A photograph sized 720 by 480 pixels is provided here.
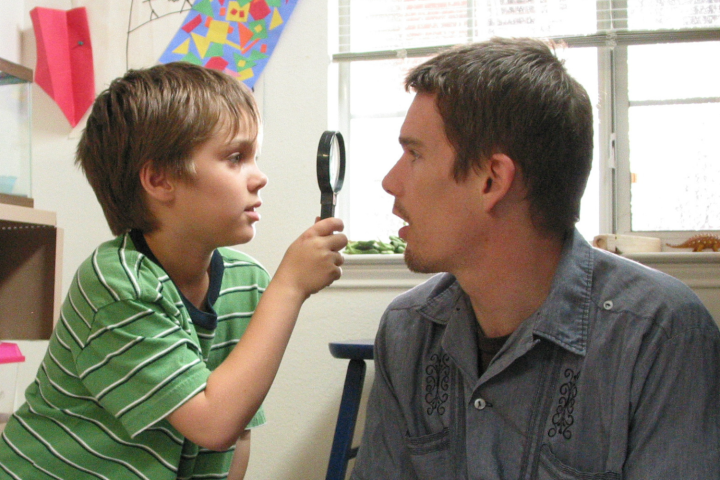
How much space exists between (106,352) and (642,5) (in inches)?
75.3

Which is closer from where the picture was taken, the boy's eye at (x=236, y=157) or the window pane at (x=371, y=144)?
the boy's eye at (x=236, y=157)

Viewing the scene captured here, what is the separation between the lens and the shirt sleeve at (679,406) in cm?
80

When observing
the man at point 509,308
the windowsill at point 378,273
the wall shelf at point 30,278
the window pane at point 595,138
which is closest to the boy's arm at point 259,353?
the man at point 509,308

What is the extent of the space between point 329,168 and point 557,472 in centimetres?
54

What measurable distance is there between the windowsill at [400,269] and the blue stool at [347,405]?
399mm

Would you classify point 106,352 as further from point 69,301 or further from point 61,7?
point 61,7

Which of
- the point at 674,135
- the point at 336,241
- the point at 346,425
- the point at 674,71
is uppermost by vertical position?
the point at 674,71

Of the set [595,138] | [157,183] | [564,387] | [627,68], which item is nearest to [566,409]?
[564,387]

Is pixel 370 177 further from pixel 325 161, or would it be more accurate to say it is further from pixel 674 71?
pixel 325 161

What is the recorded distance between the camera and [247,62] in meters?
2.20

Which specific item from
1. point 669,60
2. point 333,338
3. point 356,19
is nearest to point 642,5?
point 669,60

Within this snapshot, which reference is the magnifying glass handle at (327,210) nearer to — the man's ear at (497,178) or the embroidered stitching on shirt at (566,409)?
the man's ear at (497,178)

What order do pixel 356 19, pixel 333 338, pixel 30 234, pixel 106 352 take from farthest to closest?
1. pixel 356 19
2. pixel 333 338
3. pixel 30 234
4. pixel 106 352

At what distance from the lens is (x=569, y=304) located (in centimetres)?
95
